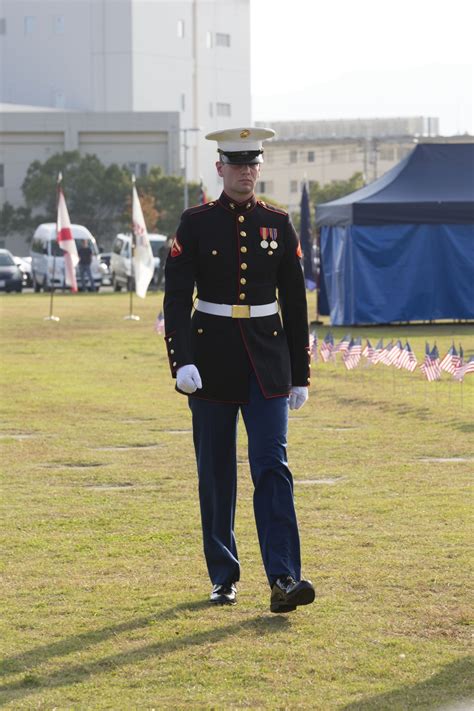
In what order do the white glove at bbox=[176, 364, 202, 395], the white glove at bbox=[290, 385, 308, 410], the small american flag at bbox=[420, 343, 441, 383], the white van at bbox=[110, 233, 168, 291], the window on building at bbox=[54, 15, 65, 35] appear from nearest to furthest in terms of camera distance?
the white glove at bbox=[176, 364, 202, 395], the white glove at bbox=[290, 385, 308, 410], the small american flag at bbox=[420, 343, 441, 383], the white van at bbox=[110, 233, 168, 291], the window on building at bbox=[54, 15, 65, 35]

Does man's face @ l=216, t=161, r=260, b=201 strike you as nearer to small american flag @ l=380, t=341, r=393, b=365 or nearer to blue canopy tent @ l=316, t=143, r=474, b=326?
small american flag @ l=380, t=341, r=393, b=365

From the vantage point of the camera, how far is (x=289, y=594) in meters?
6.26

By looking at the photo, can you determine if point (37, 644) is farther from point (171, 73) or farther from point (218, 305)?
point (171, 73)

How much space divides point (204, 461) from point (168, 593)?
62 centimetres

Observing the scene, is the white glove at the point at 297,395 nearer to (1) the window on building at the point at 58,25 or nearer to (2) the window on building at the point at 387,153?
(1) the window on building at the point at 58,25

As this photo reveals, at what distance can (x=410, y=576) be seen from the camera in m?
7.07

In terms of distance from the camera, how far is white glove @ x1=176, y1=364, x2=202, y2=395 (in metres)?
6.41

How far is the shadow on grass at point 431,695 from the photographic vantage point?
5.10 metres

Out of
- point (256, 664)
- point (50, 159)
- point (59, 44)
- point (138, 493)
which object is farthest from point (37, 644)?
point (59, 44)

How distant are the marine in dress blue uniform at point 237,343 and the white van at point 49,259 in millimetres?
42855

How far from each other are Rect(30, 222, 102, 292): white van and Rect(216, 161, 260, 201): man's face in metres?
42.9

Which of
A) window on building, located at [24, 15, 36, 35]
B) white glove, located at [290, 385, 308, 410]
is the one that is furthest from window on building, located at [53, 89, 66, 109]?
white glove, located at [290, 385, 308, 410]

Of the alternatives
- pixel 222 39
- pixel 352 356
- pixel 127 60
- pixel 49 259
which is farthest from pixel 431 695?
pixel 222 39

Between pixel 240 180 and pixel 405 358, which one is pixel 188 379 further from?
pixel 405 358
